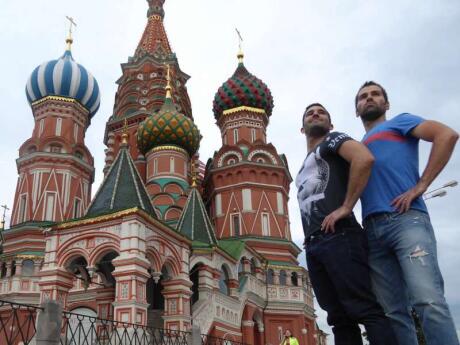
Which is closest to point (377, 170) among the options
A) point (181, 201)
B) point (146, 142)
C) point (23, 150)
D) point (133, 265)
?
point (133, 265)

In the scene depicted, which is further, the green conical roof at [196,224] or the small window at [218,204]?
the small window at [218,204]

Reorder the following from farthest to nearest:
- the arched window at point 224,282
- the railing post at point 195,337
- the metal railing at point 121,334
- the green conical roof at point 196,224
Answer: the arched window at point 224,282, the green conical roof at point 196,224, the railing post at point 195,337, the metal railing at point 121,334

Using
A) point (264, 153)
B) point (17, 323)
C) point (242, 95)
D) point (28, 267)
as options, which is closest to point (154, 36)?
point (242, 95)

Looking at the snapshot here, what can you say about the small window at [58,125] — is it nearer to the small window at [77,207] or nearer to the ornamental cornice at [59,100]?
the ornamental cornice at [59,100]

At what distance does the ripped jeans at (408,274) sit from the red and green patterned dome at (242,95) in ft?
80.7

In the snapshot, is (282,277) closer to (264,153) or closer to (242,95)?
(264,153)

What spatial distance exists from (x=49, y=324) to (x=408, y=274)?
5.92 meters

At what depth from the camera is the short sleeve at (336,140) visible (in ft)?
10.8

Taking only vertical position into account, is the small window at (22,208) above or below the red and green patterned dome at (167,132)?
below

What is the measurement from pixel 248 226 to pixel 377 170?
20.7 metres

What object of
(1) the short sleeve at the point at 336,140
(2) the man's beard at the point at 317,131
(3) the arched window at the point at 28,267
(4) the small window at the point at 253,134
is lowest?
(1) the short sleeve at the point at 336,140

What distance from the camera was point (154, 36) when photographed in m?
33.5

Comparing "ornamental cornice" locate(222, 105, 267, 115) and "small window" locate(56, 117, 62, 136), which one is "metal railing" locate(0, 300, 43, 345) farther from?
"ornamental cornice" locate(222, 105, 267, 115)

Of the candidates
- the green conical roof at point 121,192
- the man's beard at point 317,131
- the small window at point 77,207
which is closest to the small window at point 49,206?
the small window at point 77,207
